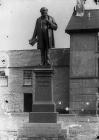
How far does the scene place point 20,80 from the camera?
170ft

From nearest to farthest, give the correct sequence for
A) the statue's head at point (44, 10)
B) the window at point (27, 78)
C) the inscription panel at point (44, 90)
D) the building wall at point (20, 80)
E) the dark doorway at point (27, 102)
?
1. the inscription panel at point (44, 90)
2. the statue's head at point (44, 10)
3. the building wall at point (20, 80)
4. the dark doorway at point (27, 102)
5. the window at point (27, 78)

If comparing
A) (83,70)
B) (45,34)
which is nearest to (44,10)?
(45,34)

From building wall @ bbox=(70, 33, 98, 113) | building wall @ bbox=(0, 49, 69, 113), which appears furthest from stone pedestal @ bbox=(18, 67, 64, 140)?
building wall @ bbox=(0, 49, 69, 113)

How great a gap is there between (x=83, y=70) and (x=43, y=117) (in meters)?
26.8

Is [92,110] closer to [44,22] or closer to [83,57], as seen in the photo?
[83,57]

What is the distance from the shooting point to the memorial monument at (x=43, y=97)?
708 inches

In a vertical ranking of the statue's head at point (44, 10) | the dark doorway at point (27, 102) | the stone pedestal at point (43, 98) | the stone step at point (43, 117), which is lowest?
the dark doorway at point (27, 102)

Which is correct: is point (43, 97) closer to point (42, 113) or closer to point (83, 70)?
point (42, 113)

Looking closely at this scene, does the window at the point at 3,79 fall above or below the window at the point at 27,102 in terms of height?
above

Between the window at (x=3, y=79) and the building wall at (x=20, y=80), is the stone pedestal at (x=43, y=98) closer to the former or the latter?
the building wall at (x=20, y=80)

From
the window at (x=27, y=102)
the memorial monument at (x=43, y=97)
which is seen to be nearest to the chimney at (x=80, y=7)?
the window at (x=27, y=102)

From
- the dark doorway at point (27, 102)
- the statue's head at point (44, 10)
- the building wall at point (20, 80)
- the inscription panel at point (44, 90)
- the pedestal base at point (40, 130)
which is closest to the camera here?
the pedestal base at point (40, 130)

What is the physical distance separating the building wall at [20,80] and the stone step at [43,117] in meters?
29.8

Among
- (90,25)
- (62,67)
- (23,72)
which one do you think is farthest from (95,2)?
(23,72)
